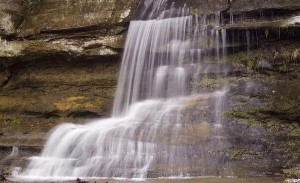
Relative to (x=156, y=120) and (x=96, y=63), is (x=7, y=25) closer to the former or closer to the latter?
(x=96, y=63)

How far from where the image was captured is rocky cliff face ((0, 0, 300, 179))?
318 inches

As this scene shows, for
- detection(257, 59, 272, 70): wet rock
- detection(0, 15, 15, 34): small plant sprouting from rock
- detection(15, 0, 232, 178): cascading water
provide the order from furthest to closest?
detection(0, 15, 15, 34): small plant sprouting from rock, detection(257, 59, 272, 70): wet rock, detection(15, 0, 232, 178): cascading water

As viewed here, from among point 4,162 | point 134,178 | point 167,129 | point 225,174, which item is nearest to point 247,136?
point 225,174

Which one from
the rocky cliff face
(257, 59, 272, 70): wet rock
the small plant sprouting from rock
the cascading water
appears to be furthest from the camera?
the small plant sprouting from rock

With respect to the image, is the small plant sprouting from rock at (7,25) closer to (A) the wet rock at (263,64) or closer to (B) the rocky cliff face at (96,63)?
(B) the rocky cliff face at (96,63)

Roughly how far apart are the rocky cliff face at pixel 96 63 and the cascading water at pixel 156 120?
390 mm

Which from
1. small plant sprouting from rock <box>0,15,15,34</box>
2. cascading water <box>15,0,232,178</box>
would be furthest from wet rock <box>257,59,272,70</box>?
small plant sprouting from rock <box>0,15,15,34</box>

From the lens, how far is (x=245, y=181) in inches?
249

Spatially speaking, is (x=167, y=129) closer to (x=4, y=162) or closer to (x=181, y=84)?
(x=181, y=84)

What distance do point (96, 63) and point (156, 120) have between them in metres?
3.36

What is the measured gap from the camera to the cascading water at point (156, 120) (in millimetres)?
7227

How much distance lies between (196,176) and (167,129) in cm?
123

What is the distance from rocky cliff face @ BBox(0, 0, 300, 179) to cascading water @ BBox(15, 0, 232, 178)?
0.39 meters

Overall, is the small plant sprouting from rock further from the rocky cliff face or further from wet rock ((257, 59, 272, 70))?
wet rock ((257, 59, 272, 70))
